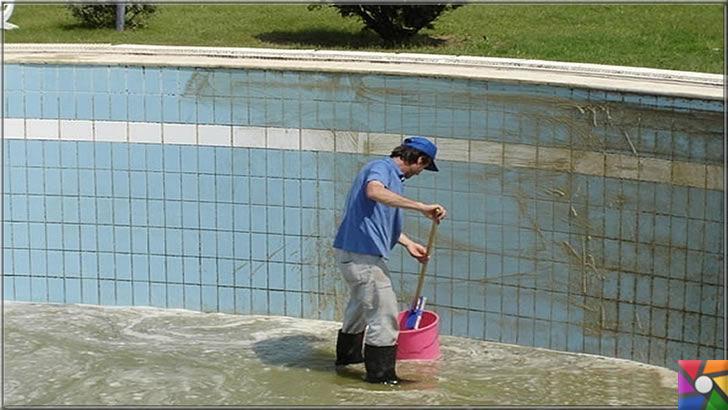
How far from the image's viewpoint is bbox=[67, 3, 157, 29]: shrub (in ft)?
53.2

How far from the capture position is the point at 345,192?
402 inches

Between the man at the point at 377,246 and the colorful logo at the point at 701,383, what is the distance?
170cm

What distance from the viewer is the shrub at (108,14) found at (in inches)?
639

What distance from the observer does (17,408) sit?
8703mm

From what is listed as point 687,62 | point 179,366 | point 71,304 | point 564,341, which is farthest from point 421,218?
point 687,62

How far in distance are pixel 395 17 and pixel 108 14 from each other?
3.70 metres

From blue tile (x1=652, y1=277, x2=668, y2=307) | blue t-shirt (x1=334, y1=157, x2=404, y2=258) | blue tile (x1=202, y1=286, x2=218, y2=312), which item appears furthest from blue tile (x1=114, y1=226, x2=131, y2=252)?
blue tile (x1=652, y1=277, x2=668, y2=307)

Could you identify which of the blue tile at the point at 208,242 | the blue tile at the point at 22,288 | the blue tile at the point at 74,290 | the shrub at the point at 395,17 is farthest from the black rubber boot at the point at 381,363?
the shrub at the point at 395,17

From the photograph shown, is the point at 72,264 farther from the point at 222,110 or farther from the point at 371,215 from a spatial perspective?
the point at 371,215

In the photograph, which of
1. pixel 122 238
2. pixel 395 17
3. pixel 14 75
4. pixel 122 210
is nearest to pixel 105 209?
pixel 122 210

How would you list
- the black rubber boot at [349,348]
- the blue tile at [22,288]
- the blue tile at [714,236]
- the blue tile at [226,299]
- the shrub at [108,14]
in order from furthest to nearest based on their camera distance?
the shrub at [108,14], the blue tile at [22,288], the blue tile at [226,299], the black rubber boot at [349,348], the blue tile at [714,236]

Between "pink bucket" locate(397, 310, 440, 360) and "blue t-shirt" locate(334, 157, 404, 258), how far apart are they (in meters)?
0.73

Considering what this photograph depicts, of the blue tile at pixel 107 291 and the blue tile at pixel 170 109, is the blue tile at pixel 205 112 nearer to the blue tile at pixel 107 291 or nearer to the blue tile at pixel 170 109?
the blue tile at pixel 170 109

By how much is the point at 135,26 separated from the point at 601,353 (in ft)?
27.3
